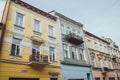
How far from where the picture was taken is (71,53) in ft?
63.3

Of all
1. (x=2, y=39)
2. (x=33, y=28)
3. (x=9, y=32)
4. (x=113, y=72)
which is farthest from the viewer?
(x=113, y=72)

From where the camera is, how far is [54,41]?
17297 millimetres

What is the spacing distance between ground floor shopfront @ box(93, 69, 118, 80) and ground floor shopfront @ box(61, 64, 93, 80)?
1.97 metres

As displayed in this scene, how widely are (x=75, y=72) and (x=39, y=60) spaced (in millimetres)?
6461

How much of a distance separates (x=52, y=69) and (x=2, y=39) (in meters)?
6.43

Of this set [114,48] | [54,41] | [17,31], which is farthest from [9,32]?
[114,48]

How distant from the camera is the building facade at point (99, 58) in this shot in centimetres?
2341

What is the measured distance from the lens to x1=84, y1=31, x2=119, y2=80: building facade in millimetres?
23406

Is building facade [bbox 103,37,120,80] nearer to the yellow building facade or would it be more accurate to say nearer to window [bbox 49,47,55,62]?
the yellow building facade

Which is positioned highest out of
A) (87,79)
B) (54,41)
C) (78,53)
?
(54,41)

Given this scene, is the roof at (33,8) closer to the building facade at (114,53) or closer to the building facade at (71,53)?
the building facade at (71,53)

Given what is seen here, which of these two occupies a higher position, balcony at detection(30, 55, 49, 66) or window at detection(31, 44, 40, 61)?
window at detection(31, 44, 40, 61)

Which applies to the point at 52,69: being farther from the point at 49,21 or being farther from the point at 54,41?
the point at 49,21

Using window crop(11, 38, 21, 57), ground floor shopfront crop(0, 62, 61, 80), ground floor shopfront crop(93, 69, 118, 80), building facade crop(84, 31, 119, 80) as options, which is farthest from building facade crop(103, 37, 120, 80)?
window crop(11, 38, 21, 57)
